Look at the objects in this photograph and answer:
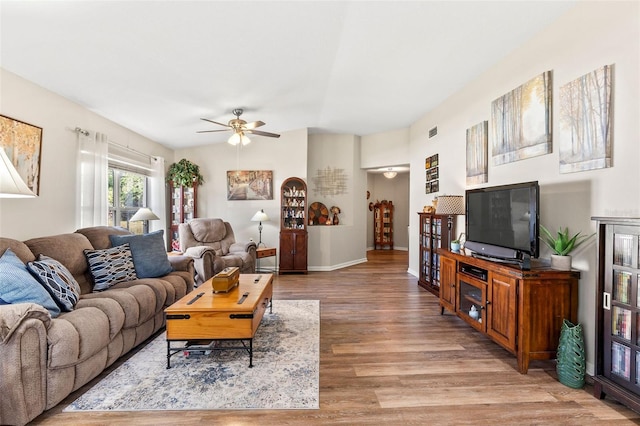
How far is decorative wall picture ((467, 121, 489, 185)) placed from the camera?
12.0 feet

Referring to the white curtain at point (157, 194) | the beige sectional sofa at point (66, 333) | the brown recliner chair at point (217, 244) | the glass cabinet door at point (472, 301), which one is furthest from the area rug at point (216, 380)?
the white curtain at point (157, 194)

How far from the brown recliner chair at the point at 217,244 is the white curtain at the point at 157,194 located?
0.59 meters

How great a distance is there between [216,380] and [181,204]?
4.65m

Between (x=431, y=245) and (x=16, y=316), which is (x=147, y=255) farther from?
(x=431, y=245)

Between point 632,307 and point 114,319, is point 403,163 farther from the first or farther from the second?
point 114,319

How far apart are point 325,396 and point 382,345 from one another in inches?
38.4

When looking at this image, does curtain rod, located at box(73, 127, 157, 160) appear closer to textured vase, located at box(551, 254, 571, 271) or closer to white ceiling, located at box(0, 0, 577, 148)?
white ceiling, located at box(0, 0, 577, 148)

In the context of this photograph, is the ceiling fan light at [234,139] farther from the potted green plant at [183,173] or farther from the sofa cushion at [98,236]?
the potted green plant at [183,173]

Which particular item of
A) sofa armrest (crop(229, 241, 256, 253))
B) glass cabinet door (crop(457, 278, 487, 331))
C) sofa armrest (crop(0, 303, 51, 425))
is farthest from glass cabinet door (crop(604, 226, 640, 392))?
sofa armrest (crop(229, 241, 256, 253))

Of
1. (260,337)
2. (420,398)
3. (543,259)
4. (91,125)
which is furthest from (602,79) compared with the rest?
(91,125)

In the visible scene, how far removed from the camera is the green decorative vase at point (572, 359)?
2225mm

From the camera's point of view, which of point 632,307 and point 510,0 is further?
point 510,0

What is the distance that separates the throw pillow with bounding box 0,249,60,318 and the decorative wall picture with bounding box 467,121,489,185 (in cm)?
434

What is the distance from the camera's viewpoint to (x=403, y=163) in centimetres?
661
